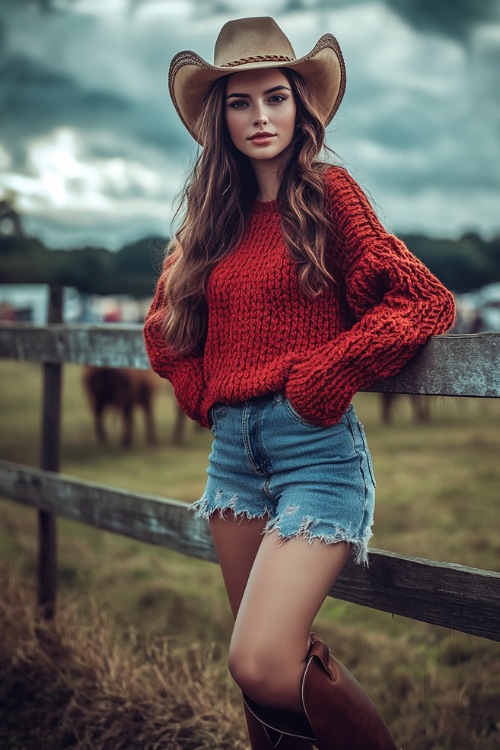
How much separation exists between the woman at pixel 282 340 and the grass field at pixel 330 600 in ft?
2.60

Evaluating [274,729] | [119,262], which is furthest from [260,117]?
[119,262]

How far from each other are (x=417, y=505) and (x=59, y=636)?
3.86 meters

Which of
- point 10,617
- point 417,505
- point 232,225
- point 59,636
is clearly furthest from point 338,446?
point 417,505

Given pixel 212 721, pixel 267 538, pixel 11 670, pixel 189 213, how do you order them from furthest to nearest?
pixel 11 670, pixel 212 721, pixel 189 213, pixel 267 538

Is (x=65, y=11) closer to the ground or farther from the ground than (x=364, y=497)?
farther from the ground

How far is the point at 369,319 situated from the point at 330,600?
→ 9.74 feet

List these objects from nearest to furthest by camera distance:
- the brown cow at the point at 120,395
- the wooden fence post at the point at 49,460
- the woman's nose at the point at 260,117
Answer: the woman's nose at the point at 260,117 < the wooden fence post at the point at 49,460 < the brown cow at the point at 120,395

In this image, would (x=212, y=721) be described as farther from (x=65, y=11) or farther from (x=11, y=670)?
(x=65, y=11)

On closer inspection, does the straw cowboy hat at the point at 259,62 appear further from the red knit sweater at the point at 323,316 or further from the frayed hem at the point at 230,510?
the frayed hem at the point at 230,510

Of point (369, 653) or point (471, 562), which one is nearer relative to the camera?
point (369, 653)

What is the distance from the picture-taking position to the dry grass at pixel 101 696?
7.06 ft

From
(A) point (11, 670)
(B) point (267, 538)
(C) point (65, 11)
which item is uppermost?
(C) point (65, 11)

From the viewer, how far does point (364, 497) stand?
62.0 inches

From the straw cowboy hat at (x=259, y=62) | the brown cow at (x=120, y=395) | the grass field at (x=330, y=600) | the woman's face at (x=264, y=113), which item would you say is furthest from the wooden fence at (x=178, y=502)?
the brown cow at (x=120, y=395)
